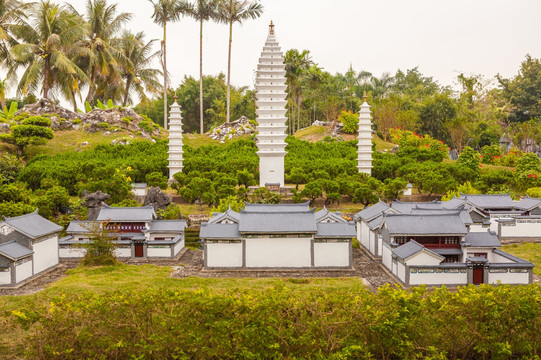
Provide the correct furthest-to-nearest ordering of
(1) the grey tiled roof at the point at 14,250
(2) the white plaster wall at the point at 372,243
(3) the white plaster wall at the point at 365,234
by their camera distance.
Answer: (3) the white plaster wall at the point at 365,234
(2) the white plaster wall at the point at 372,243
(1) the grey tiled roof at the point at 14,250

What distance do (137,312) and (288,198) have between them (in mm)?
24348

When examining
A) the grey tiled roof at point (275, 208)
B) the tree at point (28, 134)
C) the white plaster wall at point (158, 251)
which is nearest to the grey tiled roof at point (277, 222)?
the grey tiled roof at point (275, 208)

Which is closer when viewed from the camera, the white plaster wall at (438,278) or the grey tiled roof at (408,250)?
the white plaster wall at (438,278)

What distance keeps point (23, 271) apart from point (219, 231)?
8566mm

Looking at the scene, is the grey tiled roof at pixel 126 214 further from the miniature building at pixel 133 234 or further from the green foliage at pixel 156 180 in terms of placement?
the green foliage at pixel 156 180

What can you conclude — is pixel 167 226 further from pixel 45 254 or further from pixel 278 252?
pixel 278 252

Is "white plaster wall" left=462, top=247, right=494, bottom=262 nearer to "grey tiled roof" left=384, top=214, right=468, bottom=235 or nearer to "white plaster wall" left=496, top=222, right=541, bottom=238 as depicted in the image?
"grey tiled roof" left=384, top=214, right=468, bottom=235

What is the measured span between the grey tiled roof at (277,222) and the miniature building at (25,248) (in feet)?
30.5

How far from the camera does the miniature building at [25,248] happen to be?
19078 millimetres

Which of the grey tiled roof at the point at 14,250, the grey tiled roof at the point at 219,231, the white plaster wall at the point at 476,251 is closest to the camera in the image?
the grey tiled roof at the point at 14,250

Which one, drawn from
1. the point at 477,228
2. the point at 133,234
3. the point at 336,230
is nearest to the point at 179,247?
the point at 133,234

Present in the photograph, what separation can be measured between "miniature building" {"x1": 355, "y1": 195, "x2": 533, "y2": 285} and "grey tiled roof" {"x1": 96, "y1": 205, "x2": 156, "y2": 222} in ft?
39.1

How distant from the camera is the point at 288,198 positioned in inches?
1383

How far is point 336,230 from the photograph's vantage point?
21.5 m
